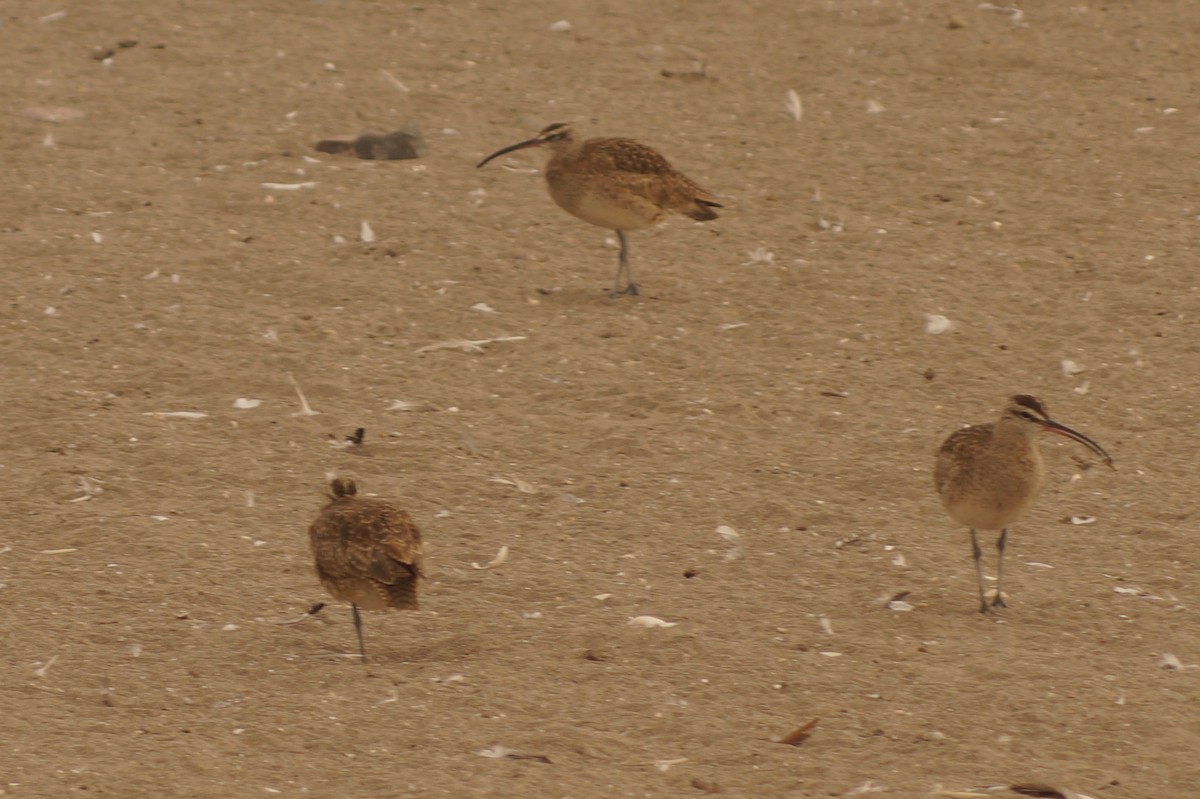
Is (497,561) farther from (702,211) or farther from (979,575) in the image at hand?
(702,211)

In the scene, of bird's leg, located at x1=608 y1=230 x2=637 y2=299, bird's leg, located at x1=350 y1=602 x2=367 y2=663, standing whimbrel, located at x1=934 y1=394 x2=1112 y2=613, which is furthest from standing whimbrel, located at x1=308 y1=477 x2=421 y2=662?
bird's leg, located at x1=608 y1=230 x2=637 y2=299

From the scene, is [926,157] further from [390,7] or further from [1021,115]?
[390,7]

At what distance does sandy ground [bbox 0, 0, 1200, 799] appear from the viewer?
238 inches

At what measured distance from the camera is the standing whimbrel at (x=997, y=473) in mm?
6926

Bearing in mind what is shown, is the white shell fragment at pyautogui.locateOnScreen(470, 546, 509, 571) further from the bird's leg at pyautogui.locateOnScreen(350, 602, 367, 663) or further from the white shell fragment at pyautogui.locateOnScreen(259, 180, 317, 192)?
the white shell fragment at pyautogui.locateOnScreen(259, 180, 317, 192)

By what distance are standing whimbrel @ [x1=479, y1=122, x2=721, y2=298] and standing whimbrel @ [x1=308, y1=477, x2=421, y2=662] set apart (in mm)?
3991

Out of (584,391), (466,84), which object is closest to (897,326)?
(584,391)

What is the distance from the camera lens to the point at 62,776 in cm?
557

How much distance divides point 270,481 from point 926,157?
6.05 metres

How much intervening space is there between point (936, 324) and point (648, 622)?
146 inches

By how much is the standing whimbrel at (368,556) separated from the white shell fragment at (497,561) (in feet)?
2.72

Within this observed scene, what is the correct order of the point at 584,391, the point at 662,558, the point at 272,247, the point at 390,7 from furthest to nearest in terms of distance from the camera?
1. the point at 390,7
2. the point at 272,247
3. the point at 584,391
4. the point at 662,558

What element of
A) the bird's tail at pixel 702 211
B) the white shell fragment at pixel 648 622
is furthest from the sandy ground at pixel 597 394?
the bird's tail at pixel 702 211

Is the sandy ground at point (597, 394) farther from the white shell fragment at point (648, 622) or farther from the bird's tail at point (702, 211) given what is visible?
the bird's tail at point (702, 211)
